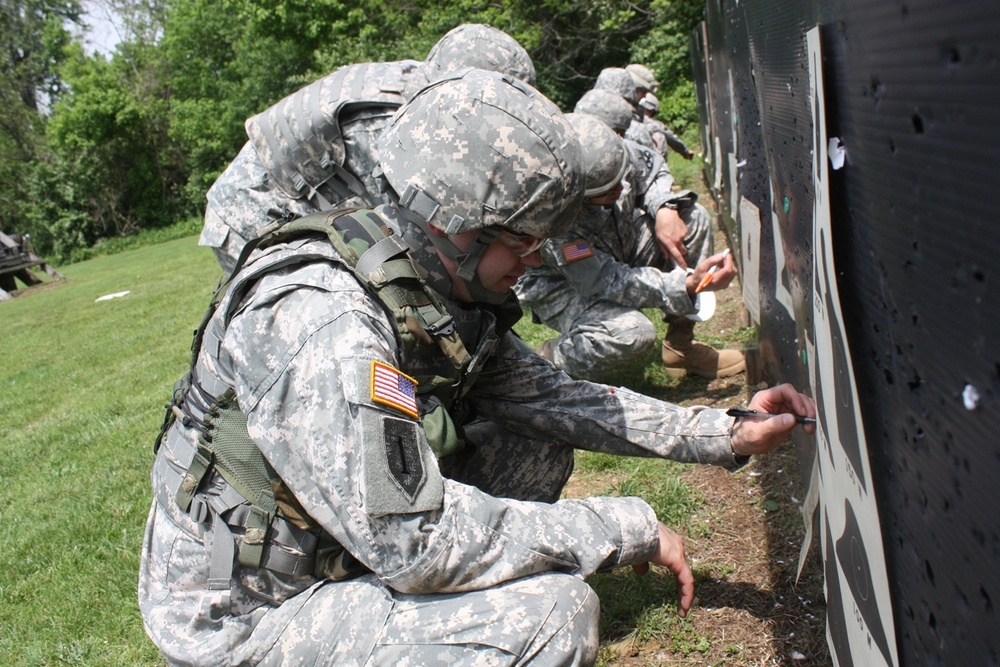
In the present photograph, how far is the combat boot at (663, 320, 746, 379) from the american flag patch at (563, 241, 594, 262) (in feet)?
2.69

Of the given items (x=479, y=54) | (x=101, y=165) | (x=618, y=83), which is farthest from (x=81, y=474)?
(x=101, y=165)

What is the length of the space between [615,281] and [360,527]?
9.61ft

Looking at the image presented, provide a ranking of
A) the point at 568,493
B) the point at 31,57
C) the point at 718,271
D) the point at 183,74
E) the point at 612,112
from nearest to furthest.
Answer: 1. the point at 568,493
2. the point at 718,271
3. the point at 612,112
4. the point at 183,74
5. the point at 31,57

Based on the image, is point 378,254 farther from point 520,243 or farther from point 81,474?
point 81,474

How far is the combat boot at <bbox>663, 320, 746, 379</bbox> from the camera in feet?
16.6

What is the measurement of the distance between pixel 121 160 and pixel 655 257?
37.5m

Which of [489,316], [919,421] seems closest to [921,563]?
[919,421]

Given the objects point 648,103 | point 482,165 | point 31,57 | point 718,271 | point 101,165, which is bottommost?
point 718,271

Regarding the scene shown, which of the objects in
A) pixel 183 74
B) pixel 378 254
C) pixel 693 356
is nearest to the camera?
pixel 378 254

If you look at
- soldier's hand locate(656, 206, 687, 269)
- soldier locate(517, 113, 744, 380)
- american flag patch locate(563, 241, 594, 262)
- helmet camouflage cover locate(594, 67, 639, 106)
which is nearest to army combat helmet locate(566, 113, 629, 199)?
soldier locate(517, 113, 744, 380)

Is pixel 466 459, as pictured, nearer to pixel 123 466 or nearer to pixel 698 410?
pixel 698 410

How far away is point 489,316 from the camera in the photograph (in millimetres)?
2650

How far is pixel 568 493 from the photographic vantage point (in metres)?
3.97

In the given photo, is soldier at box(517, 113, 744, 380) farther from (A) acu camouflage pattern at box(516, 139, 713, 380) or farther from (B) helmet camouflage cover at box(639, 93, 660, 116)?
(B) helmet camouflage cover at box(639, 93, 660, 116)
